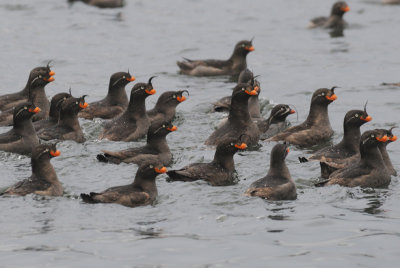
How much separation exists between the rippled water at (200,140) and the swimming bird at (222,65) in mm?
379

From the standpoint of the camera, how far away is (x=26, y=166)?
19.8 m

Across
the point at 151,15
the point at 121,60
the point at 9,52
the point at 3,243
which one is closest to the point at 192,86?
the point at 121,60

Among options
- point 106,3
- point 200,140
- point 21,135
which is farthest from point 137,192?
point 106,3

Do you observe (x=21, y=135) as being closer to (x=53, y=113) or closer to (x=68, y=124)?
(x=68, y=124)

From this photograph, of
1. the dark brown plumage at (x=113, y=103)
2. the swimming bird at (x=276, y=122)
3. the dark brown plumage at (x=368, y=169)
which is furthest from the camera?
the dark brown plumage at (x=113, y=103)

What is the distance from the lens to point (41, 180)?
17469 mm

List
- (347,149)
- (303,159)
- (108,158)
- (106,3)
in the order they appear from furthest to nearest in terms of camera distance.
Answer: (106,3) → (347,149) → (108,158) → (303,159)

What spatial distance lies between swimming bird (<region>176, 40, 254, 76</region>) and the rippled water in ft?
1.24

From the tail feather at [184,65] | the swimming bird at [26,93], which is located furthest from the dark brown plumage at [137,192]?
the tail feather at [184,65]

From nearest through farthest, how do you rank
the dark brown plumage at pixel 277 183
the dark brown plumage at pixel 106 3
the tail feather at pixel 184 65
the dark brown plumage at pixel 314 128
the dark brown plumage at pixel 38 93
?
1. the dark brown plumage at pixel 277 183
2. the dark brown plumage at pixel 314 128
3. the dark brown plumage at pixel 38 93
4. the tail feather at pixel 184 65
5. the dark brown plumage at pixel 106 3

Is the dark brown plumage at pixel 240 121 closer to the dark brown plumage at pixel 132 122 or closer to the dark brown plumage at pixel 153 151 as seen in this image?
the dark brown plumage at pixel 153 151

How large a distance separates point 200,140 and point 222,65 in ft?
26.7

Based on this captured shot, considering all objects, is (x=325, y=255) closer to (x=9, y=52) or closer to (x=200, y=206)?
(x=200, y=206)

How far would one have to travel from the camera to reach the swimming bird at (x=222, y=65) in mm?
29625
